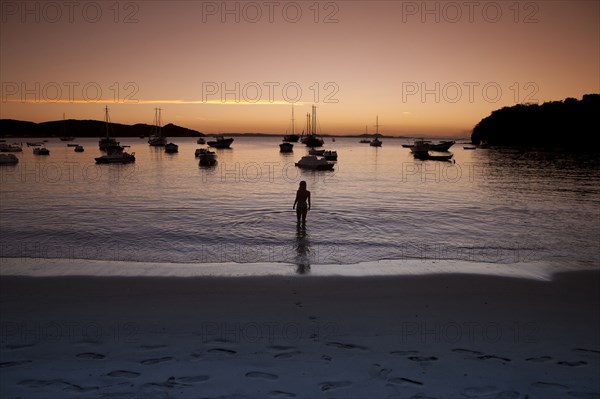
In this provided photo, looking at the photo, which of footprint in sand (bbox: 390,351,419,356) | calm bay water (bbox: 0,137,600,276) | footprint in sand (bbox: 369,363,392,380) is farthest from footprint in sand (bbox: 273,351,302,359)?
calm bay water (bbox: 0,137,600,276)

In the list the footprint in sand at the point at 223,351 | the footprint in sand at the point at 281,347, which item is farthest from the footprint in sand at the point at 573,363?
the footprint in sand at the point at 223,351

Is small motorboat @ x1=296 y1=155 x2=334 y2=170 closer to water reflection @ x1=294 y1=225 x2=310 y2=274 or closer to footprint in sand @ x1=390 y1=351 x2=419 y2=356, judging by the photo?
water reflection @ x1=294 y1=225 x2=310 y2=274

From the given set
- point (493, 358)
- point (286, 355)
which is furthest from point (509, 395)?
point (286, 355)

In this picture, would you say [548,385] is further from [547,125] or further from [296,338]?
[547,125]

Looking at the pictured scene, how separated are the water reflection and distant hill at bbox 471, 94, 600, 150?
132890 mm

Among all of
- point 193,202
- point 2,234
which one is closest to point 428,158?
point 193,202

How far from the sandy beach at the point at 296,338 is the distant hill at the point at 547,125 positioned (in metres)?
138

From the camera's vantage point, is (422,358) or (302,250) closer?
(422,358)

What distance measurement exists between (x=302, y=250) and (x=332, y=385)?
8.72 m

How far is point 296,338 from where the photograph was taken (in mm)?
6469

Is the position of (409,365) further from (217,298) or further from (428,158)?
(428,158)

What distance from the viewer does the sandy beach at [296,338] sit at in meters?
5.00

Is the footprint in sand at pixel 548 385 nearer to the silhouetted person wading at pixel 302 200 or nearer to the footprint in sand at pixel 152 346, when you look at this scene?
the footprint in sand at pixel 152 346

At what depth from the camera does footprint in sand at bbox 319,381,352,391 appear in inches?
195
